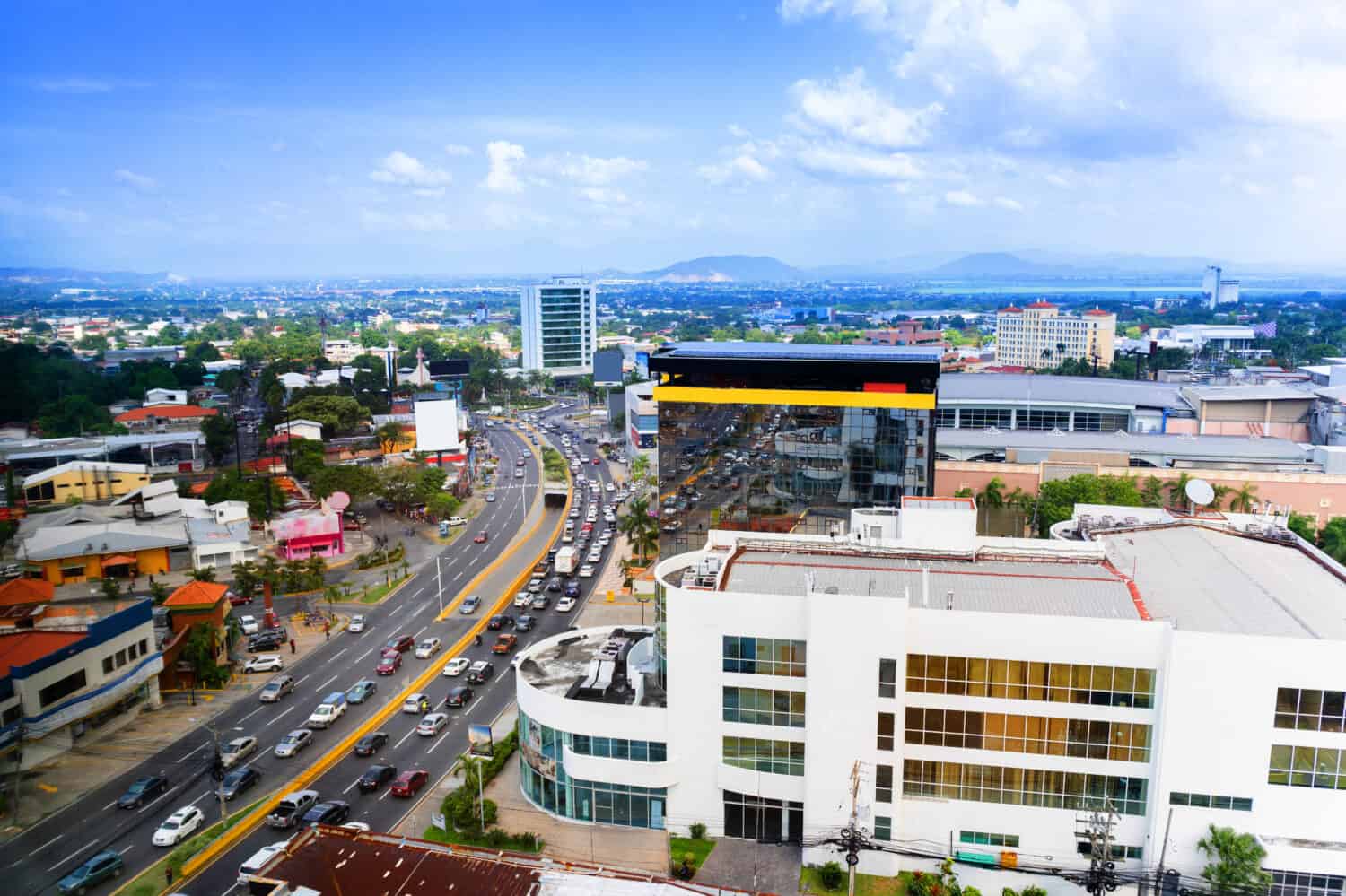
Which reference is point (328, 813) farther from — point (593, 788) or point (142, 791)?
point (593, 788)

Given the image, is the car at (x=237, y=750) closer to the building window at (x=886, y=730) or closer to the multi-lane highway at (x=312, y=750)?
the multi-lane highway at (x=312, y=750)

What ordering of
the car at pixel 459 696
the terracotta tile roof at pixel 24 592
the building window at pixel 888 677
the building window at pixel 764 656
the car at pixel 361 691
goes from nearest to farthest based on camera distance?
1. the building window at pixel 888 677
2. the building window at pixel 764 656
3. the car at pixel 459 696
4. the car at pixel 361 691
5. the terracotta tile roof at pixel 24 592

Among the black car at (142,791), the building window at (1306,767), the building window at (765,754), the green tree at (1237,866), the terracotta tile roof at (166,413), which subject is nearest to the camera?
the green tree at (1237,866)

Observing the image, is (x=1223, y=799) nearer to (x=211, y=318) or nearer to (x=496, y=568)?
(x=496, y=568)

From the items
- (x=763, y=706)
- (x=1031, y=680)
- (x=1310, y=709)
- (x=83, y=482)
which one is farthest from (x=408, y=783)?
(x=83, y=482)

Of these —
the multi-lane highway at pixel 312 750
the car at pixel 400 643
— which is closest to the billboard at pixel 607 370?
the multi-lane highway at pixel 312 750

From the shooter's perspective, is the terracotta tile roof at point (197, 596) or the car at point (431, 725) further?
the terracotta tile roof at point (197, 596)

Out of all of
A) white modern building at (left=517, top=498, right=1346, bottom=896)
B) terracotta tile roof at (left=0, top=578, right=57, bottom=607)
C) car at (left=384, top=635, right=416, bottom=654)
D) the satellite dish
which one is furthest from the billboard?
white modern building at (left=517, top=498, right=1346, bottom=896)
